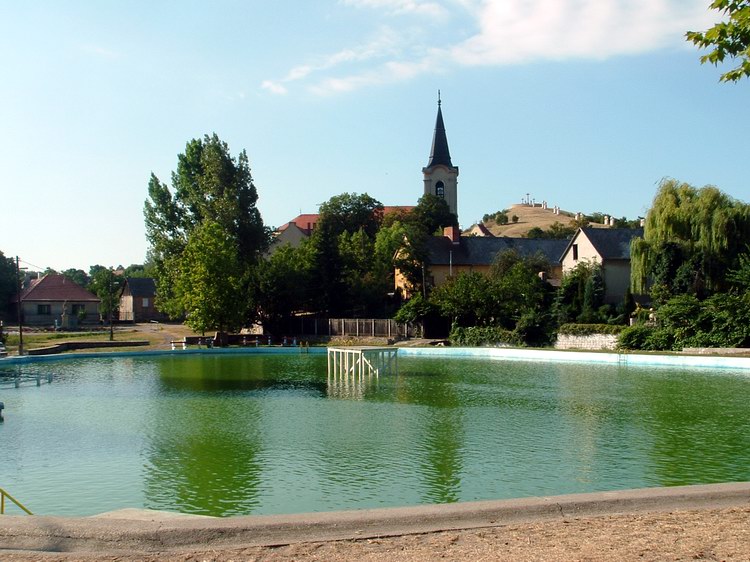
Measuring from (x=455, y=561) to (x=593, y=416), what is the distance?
1497 cm

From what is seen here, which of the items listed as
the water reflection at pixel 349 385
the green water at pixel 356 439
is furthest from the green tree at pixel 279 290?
the green water at pixel 356 439

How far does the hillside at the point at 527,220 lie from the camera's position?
5458 inches

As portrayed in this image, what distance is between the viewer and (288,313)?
54938mm

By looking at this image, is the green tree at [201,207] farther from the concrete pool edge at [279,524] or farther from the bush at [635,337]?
the concrete pool edge at [279,524]

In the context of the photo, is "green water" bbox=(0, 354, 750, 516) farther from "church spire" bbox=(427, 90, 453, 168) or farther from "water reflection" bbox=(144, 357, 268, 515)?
"church spire" bbox=(427, 90, 453, 168)

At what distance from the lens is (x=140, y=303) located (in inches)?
3174

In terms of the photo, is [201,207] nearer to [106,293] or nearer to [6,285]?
[6,285]

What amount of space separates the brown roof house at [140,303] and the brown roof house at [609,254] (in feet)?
145

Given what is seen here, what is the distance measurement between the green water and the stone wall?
33.2ft

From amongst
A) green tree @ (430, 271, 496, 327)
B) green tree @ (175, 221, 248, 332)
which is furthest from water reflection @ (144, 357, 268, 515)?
green tree @ (430, 271, 496, 327)

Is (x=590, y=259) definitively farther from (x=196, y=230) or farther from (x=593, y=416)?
(x=593, y=416)

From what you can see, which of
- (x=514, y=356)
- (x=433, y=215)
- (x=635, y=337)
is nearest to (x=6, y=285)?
(x=433, y=215)

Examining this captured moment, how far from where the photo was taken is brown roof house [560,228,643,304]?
5438cm

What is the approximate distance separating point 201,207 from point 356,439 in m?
42.2
